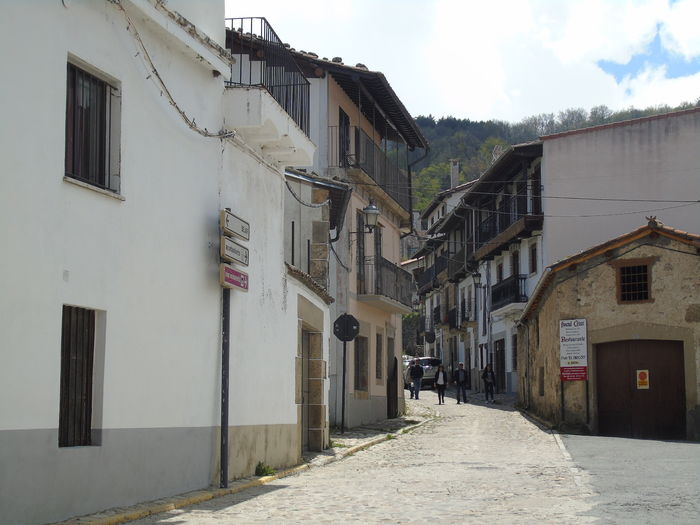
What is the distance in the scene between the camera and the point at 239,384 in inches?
491

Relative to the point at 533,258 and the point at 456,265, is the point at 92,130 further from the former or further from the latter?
the point at 456,265

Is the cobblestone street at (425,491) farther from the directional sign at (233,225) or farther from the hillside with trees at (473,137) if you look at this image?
the hillside with trees at (473,137)

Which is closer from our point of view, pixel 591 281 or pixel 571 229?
pixel 591 281

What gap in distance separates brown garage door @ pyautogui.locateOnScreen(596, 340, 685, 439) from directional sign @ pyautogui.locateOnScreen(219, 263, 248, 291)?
1320 cm

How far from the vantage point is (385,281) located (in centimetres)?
2694

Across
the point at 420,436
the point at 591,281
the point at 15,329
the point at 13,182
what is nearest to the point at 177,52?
the point at 13,182

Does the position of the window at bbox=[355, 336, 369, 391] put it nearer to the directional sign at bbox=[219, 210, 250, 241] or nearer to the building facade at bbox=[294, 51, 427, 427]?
the building facade at bbox=[294, 51, 427, 427]

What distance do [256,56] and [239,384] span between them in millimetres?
5288

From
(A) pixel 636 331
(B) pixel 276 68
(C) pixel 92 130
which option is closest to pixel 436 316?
(A) pixel 636 331

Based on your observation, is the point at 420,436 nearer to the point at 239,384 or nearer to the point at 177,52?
the point at 239,384

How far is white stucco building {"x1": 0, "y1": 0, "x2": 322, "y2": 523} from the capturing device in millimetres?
7691

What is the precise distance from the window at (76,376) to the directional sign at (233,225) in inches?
117

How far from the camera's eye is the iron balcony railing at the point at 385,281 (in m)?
25.9

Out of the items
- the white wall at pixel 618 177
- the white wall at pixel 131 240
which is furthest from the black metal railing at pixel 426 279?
the white wall at pixel 131 240
